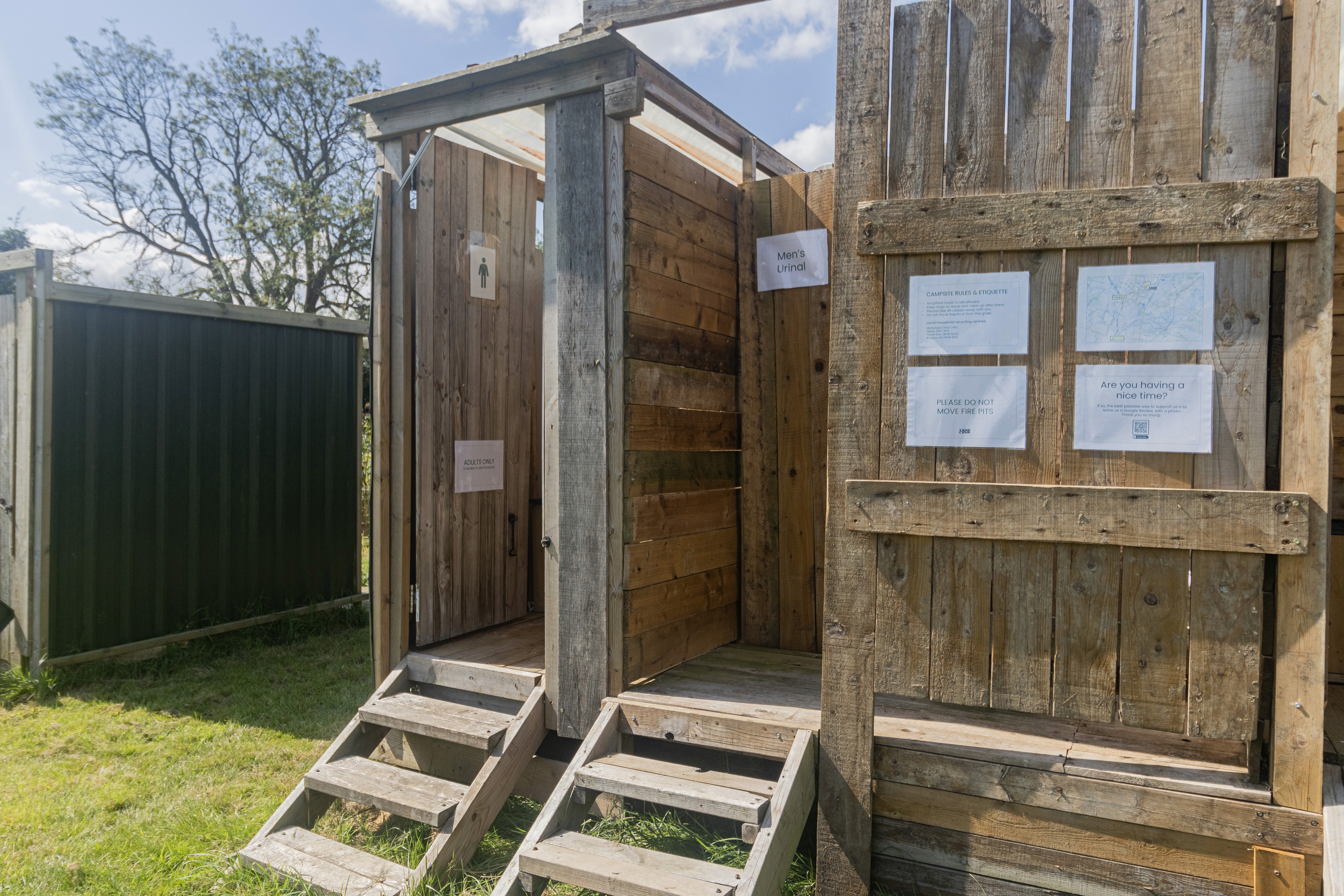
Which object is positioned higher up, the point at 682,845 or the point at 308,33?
the point at 308,33

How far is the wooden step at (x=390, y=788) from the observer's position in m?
2.95

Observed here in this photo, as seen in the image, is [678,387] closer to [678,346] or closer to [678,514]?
[678,346]

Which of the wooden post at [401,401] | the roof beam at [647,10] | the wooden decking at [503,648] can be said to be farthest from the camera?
the wooden post at [401,401]

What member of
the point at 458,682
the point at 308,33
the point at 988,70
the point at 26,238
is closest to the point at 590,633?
the point at 458,682

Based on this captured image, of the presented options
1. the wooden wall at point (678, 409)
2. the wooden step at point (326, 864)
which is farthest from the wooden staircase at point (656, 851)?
the wooden wall at point (678, 409)

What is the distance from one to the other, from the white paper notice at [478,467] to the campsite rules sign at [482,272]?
73 cm

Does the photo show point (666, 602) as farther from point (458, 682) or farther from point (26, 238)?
point (26, 238)

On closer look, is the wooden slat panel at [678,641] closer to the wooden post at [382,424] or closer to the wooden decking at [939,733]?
the wooden decking at [939,733]

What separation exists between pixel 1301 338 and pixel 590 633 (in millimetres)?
2385

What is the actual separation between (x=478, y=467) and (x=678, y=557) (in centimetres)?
120

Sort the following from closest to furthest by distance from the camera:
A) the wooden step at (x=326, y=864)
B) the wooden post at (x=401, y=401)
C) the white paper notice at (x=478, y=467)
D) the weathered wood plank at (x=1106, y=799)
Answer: the weathered wood plank at (x=1106, y=799)
the wooden step at (x=326, y=864)
the wooden post at (x=401, y=401)
the white paper notice at (x=478, y=467)

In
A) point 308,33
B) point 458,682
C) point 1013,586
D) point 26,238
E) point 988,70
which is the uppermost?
point 308,33

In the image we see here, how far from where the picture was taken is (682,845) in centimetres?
306

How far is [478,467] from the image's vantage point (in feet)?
13.8
